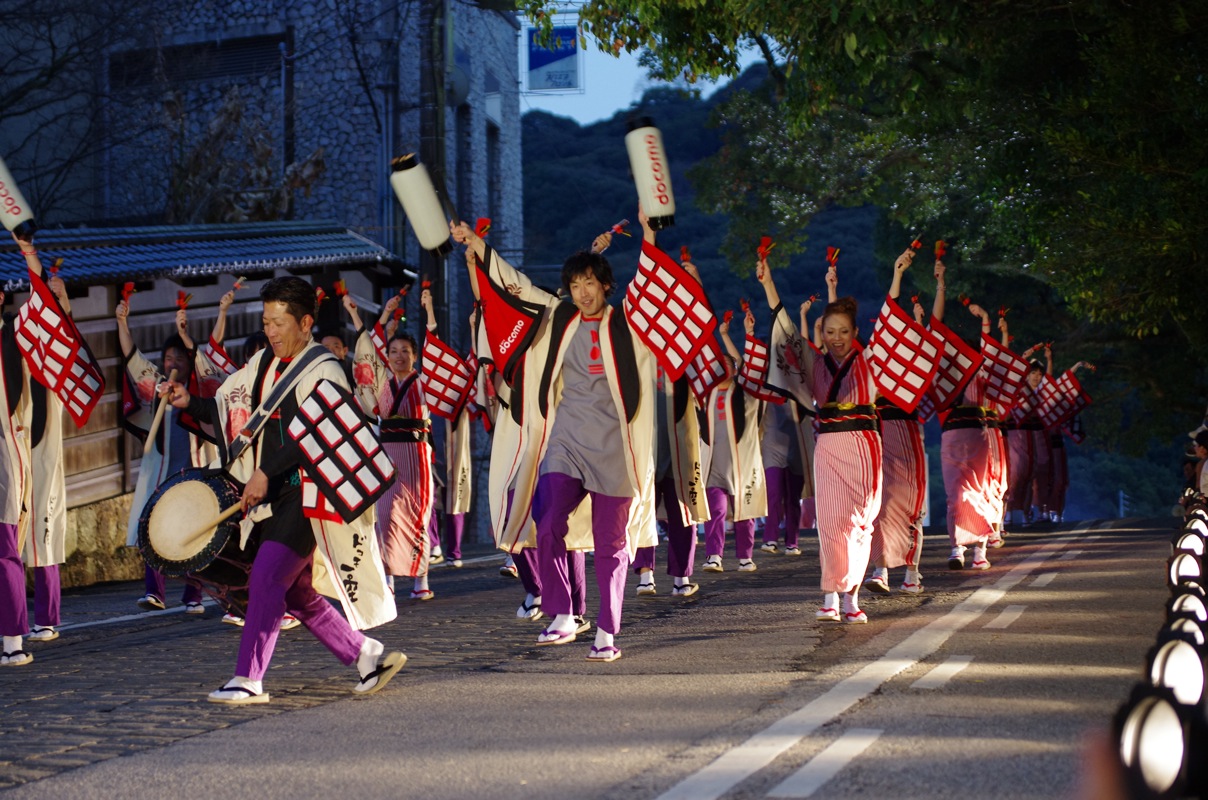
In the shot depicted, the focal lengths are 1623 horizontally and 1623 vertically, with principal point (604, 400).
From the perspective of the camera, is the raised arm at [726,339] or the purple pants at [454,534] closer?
the raised arm at [726,339]

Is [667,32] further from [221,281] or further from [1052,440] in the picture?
[1052,440]

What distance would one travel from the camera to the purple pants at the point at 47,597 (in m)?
10.1

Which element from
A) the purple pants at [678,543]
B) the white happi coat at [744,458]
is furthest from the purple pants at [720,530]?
the purple pants at [678,543]

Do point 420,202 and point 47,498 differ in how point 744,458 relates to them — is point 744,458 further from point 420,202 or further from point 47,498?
point 420,202

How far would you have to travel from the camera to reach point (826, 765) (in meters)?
5.03

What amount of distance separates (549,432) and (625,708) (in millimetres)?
2685

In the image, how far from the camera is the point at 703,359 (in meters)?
12.3

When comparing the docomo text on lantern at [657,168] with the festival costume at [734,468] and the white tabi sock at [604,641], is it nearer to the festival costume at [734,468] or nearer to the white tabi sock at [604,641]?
the white tabi sock at [604,641]

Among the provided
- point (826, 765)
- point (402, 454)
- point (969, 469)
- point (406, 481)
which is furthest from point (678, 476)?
point (826, 765)

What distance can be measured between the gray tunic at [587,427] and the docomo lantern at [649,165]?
87cm

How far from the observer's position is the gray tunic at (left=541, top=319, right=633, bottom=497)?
8.48 metres

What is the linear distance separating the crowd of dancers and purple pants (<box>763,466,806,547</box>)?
3.08 ft

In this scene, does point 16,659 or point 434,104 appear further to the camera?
point 434,104

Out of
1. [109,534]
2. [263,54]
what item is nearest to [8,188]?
[109,534]
